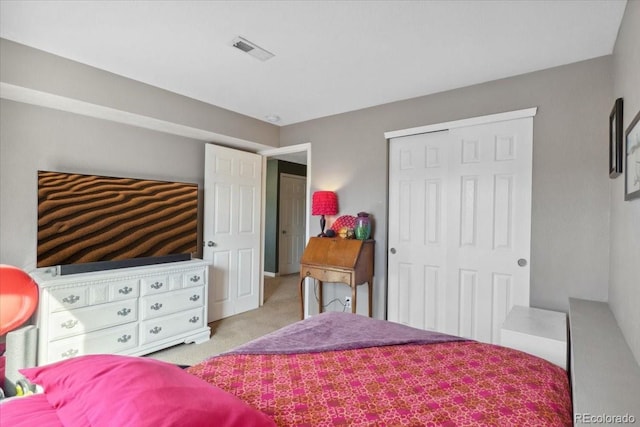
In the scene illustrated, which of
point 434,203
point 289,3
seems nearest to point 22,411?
point 289,3

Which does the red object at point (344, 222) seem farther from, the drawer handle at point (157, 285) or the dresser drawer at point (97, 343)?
the dresser drawer at point (97, 343)

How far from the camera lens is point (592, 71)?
91.2 inches

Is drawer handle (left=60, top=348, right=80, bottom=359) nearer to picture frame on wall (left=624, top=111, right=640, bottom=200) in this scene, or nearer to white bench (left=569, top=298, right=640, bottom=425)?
white bench (left=569, top=298, right=640, bottom=425)

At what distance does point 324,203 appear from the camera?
353cm

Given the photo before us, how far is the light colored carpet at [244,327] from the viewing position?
9.48 feet

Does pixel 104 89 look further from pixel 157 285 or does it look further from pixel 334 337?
→ pixel 334 337

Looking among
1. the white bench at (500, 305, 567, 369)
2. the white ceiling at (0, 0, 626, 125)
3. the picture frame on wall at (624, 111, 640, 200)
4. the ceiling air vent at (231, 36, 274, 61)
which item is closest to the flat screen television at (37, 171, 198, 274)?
the white ceiling at (0, 0, 626, 125)

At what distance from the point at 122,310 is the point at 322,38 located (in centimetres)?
266

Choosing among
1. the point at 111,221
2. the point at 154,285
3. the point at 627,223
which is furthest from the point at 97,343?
the point at 627,223

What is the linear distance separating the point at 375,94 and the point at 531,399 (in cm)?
271

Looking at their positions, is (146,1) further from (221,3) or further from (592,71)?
(592,71)

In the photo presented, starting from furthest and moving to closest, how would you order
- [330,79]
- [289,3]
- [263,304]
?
[263,304] → [330,79] → [289,3]

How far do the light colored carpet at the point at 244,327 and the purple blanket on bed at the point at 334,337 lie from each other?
149cm

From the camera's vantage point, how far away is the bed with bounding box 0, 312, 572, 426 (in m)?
0.83
